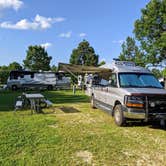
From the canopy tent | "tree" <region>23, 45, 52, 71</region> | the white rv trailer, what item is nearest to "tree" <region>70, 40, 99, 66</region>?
"tree" <region>23, 45, 52, 71</region>

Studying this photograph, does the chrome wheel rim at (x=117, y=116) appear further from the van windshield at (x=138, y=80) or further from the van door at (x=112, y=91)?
the van windshield at (x=138, y=80)

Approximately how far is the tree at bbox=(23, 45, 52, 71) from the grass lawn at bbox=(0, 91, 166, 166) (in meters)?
52.5

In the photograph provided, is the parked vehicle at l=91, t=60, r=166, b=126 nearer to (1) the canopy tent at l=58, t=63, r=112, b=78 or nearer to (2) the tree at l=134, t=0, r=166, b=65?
(1) the canopy tent at l=58, t=63, r=112, b=78

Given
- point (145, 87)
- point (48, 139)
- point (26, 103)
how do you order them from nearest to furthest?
point (48, 139), point (145, 87), point (26, 103)

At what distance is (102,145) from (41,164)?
187cm

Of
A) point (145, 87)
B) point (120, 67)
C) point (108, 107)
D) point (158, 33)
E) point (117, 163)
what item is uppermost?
point (158, 33)

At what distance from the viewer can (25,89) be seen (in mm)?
32344

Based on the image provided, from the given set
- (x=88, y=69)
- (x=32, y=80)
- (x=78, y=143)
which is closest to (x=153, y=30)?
(x=32, y=80)

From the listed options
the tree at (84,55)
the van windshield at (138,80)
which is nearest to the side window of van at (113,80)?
the van windshield at (138,80)

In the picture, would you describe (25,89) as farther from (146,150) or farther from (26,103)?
(146,150)

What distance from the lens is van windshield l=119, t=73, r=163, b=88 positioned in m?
9.68

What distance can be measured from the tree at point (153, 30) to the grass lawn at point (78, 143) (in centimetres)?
2594

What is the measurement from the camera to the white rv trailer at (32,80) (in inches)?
1271

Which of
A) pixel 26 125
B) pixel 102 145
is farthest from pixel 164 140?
pixel 26 125
